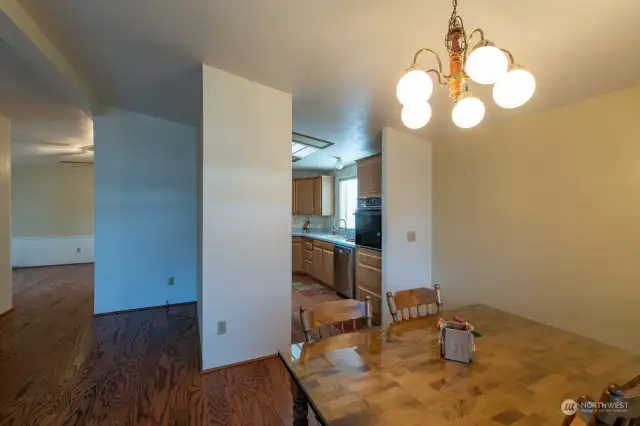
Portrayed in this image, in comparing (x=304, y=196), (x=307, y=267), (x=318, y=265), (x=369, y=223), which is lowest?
(x=307, y=267)

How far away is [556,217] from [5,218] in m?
6.27

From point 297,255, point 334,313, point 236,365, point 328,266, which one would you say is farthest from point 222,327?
point 297,255

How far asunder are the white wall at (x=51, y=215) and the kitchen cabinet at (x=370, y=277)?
23.2 ft

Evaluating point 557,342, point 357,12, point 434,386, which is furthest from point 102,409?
point 357,12

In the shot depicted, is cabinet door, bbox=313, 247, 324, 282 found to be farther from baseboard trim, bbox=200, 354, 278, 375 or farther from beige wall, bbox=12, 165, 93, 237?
beige wall, bbox=12, 165, 93, 237

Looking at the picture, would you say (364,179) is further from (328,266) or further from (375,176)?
(328,266)

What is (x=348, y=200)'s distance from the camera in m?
6.24

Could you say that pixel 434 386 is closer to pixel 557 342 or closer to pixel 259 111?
pixel 557 342

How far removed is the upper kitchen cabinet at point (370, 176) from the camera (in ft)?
12.4

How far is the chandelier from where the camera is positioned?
1037mm

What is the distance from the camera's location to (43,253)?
6.93 m

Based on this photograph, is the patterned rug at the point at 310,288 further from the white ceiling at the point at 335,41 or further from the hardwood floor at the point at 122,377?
the white ceiling at the point at 335,41

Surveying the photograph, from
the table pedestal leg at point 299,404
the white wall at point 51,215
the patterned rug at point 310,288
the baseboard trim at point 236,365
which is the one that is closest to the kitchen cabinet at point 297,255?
the patterned rug at point 310,288

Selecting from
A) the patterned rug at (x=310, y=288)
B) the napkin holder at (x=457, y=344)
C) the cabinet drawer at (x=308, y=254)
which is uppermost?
the napkin holder at (x=457, y=344)
